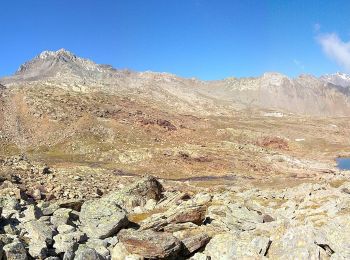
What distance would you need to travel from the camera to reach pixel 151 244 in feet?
64.8

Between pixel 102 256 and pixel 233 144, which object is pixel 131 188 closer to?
pixel 102 256

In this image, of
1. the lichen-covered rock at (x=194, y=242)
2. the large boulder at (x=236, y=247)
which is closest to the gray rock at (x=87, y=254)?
the lichen-covered rock at (x=194, y=242)

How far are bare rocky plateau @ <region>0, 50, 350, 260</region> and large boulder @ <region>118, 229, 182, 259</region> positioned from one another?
0.05 metres

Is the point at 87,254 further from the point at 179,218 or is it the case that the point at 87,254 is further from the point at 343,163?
the point at 343,163

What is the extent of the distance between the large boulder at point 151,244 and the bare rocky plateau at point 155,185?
0.16 ft

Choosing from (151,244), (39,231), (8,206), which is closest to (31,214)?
(8,206)

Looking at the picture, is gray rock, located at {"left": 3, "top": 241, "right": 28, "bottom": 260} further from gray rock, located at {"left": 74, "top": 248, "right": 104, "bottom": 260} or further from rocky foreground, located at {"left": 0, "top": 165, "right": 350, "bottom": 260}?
gray rock, located at {"left": 74, "top": 248, "right": 104, "bottom": 260}

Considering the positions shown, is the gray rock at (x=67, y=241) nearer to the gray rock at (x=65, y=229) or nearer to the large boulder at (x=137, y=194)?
the gray rock at (x=65, y=229)

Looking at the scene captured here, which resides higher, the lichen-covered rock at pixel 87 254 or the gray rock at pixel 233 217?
the gray rock at pixel 233 217

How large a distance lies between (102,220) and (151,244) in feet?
12.4

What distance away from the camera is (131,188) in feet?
111

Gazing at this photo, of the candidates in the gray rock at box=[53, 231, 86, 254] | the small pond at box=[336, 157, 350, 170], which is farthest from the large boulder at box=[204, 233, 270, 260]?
the small pond at box=[336, 157, 350, 170]

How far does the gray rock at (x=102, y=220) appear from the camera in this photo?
2162 centimetres


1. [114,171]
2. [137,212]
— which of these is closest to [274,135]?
[114,171]
